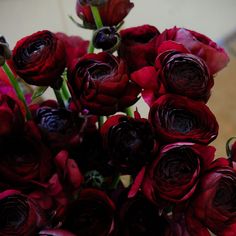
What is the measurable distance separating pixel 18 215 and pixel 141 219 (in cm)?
11

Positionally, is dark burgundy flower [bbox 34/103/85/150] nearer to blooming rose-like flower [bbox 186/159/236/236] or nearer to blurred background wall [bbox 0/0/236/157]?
blooming rose-like flower [bbox 186/159/236/236]

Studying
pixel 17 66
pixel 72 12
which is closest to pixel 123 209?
pixel 17 66

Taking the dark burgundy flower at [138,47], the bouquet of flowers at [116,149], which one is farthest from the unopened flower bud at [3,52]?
the dark burgundy flower at [138,47]

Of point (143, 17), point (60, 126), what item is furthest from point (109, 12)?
point (143, 17)

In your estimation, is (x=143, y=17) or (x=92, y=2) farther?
(x=143, y=17)

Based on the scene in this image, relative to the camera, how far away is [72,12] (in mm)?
1185

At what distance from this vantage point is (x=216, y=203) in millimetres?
390

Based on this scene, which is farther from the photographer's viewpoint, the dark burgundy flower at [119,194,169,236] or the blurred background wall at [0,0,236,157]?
the blurred background wall at [0,0,236,157]

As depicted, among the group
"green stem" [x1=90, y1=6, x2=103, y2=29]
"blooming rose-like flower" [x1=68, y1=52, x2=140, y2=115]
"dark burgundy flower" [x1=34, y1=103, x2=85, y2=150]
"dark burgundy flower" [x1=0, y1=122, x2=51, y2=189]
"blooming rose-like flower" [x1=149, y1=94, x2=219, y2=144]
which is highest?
"green stem" [x1=90, y1=6, x2=103, y2=29]

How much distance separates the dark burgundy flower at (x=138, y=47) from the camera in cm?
46

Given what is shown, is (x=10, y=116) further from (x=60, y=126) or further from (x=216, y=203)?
(x=216, y=203)

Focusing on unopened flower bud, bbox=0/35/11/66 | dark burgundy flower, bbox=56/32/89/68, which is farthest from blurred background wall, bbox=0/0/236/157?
unopened flower bud, bbox=0/35/11/66

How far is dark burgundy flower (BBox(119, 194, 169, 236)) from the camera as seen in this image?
0.42m

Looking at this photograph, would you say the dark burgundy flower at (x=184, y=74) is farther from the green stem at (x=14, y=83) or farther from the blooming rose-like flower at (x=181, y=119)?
the green stem at (x=14, y=83)
